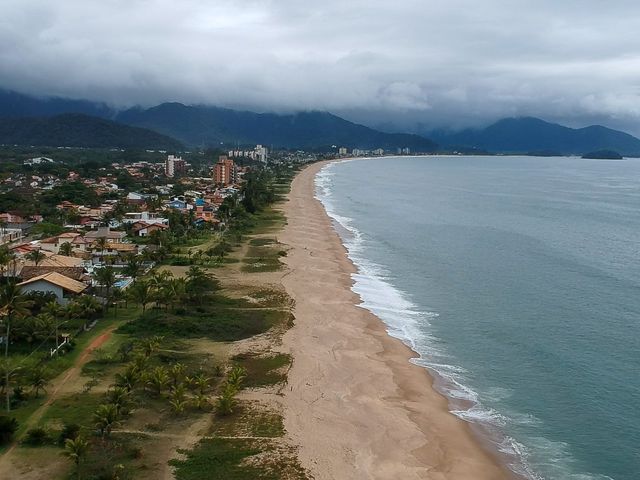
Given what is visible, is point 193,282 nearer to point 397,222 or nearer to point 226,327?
point 226,327

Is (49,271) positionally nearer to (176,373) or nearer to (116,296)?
(116,296)

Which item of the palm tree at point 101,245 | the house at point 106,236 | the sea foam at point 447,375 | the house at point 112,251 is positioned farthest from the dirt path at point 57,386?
the house at point 106,236

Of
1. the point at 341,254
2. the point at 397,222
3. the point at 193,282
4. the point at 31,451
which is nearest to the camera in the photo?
the point at 31,451

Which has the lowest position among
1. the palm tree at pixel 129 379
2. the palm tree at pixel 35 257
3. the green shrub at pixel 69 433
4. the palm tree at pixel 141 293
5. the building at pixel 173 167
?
the green shrub at pixel 69 433

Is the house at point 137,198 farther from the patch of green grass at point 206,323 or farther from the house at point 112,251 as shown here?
the patch of green grass at point 206,323

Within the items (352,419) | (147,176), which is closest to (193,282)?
(352,419)

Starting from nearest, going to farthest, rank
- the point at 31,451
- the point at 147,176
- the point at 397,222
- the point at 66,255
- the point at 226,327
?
→ the point at 31,451
the point at 226,327
the point at 66,255
the point at 397,222
the point at 147,176

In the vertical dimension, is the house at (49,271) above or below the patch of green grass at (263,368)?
above

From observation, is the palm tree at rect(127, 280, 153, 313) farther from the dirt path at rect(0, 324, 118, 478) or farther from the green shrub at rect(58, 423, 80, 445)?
the green shrub at rect(58, 423, 80, 445)
